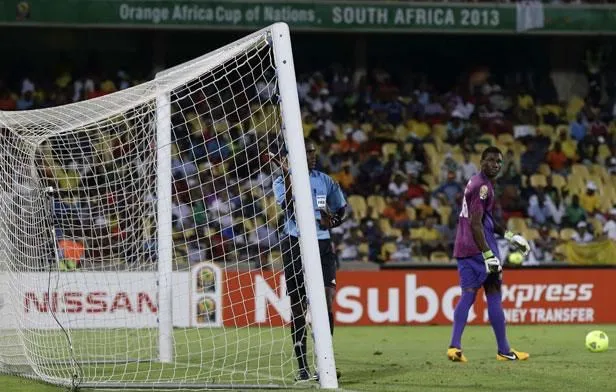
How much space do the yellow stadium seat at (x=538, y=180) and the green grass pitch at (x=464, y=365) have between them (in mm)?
8687

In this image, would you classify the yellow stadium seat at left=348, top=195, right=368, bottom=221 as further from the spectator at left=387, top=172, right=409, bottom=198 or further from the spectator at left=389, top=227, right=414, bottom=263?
the spectator at left=389, top=227, right=414, bottom=263

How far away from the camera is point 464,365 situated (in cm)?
1266

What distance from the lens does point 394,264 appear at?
71.7 ft

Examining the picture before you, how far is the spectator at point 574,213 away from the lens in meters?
26.4

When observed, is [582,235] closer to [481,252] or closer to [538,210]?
[538,210]

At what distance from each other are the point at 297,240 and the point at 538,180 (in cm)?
1708

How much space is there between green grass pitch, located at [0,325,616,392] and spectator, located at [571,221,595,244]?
706 centimetres

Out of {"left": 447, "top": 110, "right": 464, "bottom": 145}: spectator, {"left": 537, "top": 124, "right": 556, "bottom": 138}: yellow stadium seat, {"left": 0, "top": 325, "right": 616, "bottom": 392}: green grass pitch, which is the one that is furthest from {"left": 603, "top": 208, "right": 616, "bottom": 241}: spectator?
{"left": 0, "top": 325, "right": 616, "bottom": 392}: green grass pitch

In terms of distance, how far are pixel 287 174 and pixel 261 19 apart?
52.0 ft

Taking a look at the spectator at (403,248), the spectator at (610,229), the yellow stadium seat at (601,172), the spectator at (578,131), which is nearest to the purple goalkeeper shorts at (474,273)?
the spectator at (403,248)

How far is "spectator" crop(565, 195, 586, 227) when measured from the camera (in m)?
26.4

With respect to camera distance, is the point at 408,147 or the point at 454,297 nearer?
→ the point at 454,297

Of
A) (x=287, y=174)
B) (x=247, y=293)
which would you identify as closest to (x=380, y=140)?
(x=247, y=293)

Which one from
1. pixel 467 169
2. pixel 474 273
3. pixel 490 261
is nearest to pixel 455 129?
pixel 467 169
